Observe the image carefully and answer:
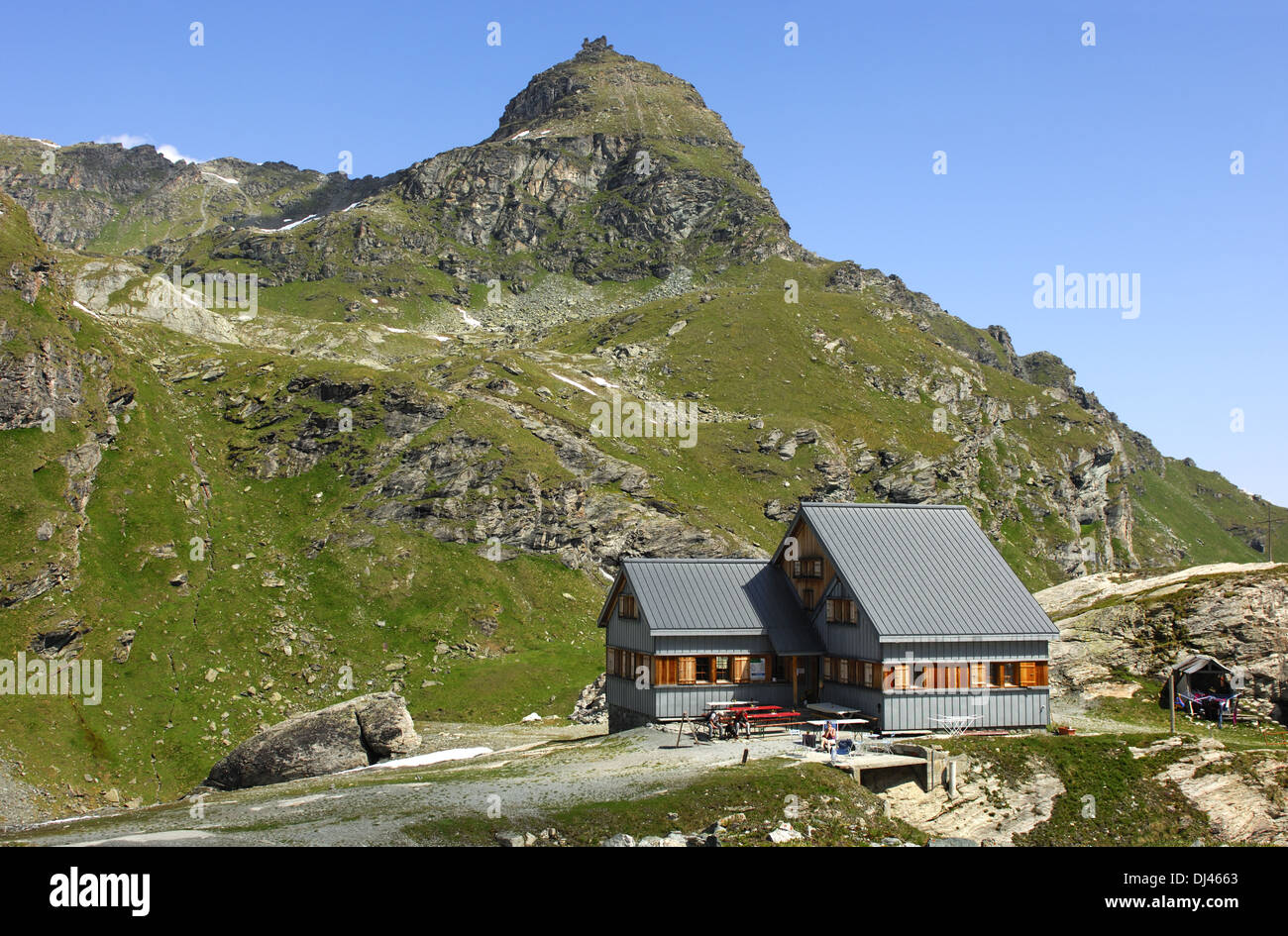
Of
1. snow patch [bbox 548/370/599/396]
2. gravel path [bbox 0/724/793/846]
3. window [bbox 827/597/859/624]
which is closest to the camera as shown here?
gravel path [bbox 0/724/793/846]

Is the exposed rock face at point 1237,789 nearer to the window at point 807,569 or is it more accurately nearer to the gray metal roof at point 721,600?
the gray metal roof at point 721,600

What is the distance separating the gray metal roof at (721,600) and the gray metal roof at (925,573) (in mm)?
5531

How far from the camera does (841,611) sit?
5266 cm

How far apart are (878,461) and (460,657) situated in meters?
88.3

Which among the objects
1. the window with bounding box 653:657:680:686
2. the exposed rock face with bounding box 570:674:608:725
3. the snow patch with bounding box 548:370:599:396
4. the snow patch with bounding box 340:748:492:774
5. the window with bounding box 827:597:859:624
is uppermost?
the snow patch with bounding box 548:370:599:396

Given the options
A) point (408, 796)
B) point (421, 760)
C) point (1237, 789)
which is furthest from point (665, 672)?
point (1237, 789)

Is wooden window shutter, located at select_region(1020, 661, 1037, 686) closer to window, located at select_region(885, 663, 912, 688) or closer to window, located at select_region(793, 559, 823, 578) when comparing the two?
window, located at select_region(885, 663, 912, 688)

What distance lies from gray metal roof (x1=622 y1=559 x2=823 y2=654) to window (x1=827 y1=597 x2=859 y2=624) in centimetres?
219

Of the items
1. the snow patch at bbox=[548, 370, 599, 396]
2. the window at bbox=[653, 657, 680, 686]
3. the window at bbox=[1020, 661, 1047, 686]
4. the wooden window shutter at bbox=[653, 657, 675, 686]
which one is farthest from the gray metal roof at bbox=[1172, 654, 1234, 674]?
the snow patch at bbox=[548, 370, 599, 396]

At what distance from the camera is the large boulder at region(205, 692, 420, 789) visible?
53.7m

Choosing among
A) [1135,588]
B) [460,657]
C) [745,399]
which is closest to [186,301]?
[745,399]

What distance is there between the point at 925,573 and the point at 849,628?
5545 mm

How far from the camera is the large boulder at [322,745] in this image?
53688 mm

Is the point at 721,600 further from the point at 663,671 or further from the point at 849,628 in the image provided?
the point at 849,628
